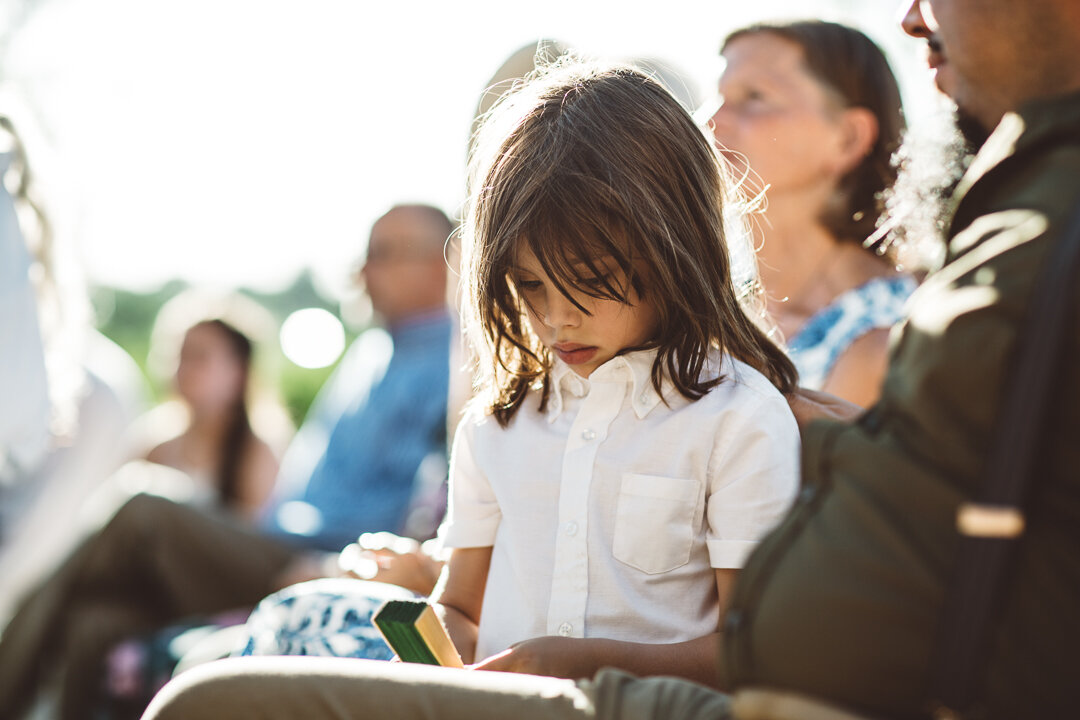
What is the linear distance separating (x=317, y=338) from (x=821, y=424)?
393 inches

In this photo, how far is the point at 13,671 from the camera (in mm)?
3201

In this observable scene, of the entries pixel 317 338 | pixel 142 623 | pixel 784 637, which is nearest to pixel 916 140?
pixel 784 637

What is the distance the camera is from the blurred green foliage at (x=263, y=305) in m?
8.87

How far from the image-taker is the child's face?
1.52 metres

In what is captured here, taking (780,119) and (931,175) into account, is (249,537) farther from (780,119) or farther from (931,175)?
(931,175)

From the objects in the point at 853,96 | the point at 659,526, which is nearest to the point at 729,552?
the point at 659,526

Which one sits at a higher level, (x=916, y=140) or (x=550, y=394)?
(x=916, y=140)

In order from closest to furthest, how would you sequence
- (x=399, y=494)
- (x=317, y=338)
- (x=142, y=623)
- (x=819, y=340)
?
(x=819, y=340) → (x=142, y=623) → (x=399, y=494) → (x=317, y=338)

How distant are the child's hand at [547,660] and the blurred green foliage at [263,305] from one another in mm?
3440

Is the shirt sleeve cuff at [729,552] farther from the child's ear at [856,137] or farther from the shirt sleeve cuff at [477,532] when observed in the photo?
the child's ear at [856,137]

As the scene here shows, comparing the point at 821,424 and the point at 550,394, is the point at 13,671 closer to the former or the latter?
the point at 550,394

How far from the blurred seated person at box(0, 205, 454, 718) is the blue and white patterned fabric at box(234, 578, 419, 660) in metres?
1.10

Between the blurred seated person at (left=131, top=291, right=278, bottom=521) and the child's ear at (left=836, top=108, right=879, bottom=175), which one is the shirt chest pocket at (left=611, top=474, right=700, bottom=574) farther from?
the blurred seated person at (left=131, top=291, right=278, bottom=521)

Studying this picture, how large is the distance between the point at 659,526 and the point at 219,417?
4212mm
